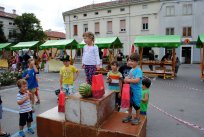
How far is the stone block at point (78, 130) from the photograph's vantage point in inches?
150

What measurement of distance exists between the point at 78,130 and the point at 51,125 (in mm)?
646

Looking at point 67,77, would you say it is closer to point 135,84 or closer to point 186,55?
point 135,84

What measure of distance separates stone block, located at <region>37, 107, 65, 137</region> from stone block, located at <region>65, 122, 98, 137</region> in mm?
118

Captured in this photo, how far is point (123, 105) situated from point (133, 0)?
106 ft

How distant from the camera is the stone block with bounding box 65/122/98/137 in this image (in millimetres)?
3808

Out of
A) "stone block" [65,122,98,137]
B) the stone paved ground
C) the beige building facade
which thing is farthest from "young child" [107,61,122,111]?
the beige building facade

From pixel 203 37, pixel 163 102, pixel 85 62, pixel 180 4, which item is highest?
pixel 180 4

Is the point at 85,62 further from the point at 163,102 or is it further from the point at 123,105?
the point at 163,102

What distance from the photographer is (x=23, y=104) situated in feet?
15.1

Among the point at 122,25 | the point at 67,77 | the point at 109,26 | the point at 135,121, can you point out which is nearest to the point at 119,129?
the point at 135,121

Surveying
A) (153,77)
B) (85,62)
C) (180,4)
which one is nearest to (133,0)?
(180,4)

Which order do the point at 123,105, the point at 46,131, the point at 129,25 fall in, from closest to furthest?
the point at 123,105
the point at 46,131
the point at 129,25

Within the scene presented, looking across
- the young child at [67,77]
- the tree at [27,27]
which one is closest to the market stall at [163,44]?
the young child at [67,77]

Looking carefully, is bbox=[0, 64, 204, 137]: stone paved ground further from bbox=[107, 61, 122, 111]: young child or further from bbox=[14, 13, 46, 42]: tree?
bbox=[14, 13, 46, 42]: tree
